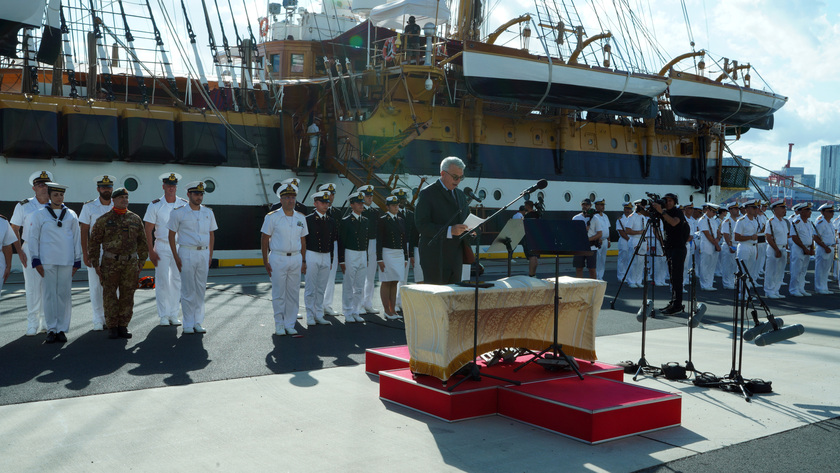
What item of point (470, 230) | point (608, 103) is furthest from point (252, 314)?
point (608, 103)

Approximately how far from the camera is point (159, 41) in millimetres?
16797

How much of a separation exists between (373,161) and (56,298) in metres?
9.95

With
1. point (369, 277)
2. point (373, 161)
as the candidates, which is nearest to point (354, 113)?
point (373, 161)

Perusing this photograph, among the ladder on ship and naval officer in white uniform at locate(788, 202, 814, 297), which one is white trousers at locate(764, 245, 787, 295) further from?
the ladder on ship

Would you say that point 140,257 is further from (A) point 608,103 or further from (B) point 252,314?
(A) point 608,103

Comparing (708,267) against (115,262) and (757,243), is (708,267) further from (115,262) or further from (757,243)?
(115,262)

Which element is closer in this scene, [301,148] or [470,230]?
[470,230]

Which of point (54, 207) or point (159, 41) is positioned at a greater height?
point (159, 41)

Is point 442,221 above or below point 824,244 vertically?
above

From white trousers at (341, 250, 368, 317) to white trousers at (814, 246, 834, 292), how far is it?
9.85 m

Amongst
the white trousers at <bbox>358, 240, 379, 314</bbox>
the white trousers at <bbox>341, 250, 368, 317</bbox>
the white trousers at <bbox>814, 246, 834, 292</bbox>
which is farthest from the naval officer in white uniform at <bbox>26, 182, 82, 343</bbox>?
the white trousers at <bbox>814, 246, 834, 292</bbox>

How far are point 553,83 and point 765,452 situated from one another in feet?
51.2

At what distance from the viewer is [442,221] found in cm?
574

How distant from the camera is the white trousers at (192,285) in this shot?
8.32 metres
